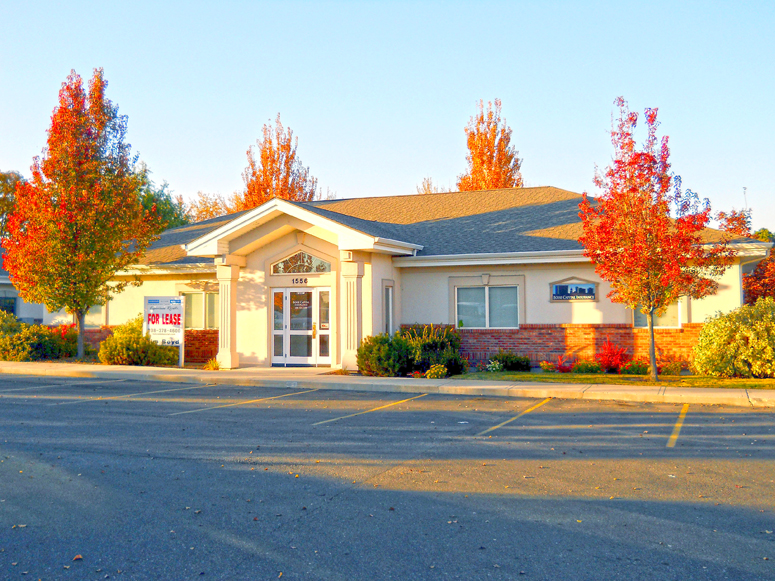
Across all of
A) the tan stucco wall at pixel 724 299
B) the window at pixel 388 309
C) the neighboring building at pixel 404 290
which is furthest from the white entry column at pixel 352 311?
the tan stucco wall at pixel 724 299

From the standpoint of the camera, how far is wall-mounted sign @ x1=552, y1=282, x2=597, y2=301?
18.3 meters

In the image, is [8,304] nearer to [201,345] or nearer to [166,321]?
[201,345]

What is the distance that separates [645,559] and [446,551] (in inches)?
57.9

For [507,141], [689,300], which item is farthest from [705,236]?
[507,141]

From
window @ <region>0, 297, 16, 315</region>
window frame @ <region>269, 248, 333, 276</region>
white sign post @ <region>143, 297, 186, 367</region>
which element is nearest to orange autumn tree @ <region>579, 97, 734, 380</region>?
window frame @ <region>269, 248, 333, 276</region>

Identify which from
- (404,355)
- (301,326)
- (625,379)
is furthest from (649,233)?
(301,326)

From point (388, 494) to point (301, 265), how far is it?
1303cm

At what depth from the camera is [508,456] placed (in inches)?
330

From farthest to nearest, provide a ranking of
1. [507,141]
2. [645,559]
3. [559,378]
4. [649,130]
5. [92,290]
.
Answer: [507,141] < [92,290] < [559,378] < [649,130] < [645,559]

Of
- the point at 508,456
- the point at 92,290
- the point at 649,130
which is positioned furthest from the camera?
the point at 92,290

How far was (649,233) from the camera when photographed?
48.2 ft

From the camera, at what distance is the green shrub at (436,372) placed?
54.4 feet

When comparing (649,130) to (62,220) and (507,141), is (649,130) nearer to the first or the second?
(62,220)

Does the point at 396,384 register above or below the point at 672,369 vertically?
below
